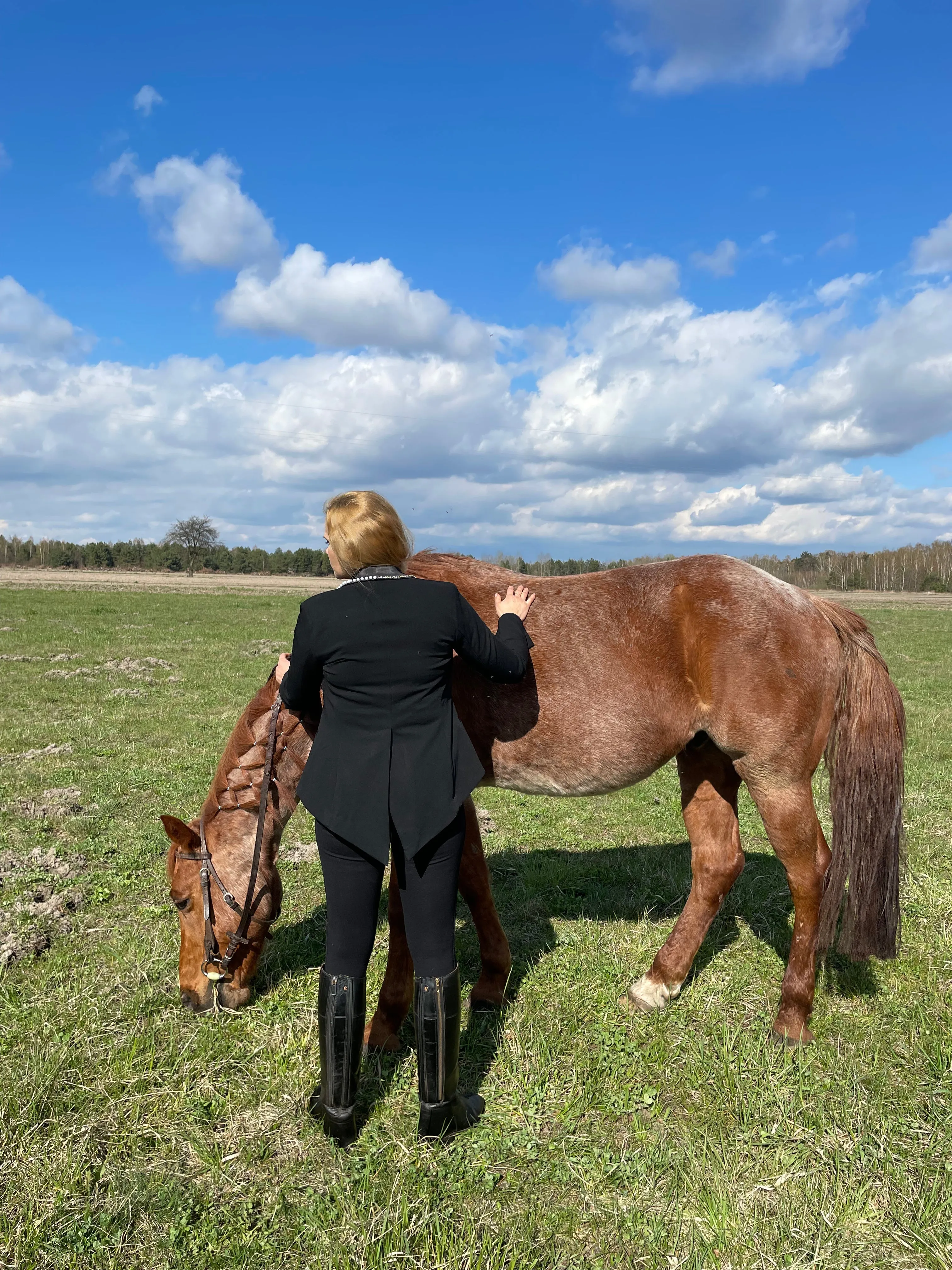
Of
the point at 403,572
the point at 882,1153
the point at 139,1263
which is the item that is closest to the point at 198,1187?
the point at 139,1263

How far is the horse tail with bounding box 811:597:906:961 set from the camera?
3.93 metres

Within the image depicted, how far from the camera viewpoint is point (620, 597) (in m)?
3.85

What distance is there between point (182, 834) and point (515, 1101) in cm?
199

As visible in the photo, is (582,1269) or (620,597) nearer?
(582,1269)

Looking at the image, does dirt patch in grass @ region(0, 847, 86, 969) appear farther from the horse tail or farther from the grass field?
the horse tail

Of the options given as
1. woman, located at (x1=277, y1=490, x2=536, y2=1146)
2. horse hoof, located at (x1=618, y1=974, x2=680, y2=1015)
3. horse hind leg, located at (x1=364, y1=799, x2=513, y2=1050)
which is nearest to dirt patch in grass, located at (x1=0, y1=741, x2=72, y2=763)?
horse hind leg, located at (x1=364, y1=799, x2=513, y2=1050)

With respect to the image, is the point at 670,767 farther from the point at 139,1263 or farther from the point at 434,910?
the point at 139,1263

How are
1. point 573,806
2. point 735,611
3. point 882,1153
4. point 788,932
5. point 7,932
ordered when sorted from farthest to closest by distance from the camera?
point 573,806, point 788,932, point 7,932, point 735,611, point 882,1153

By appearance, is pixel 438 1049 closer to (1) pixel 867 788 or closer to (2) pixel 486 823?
(1) pixel 867 788

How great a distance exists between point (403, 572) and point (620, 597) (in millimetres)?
1374

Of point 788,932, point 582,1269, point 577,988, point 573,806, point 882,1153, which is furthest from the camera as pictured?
point 573,806

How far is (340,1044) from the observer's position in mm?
2760

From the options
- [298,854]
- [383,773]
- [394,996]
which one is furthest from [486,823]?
[383,773]

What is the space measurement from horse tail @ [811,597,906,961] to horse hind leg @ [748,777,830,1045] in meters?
0.24
